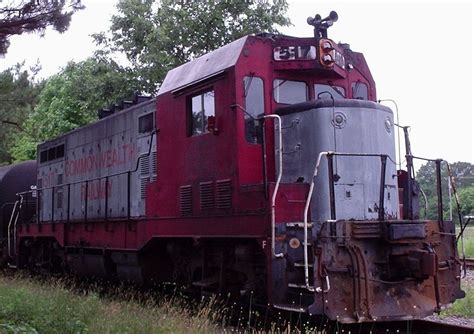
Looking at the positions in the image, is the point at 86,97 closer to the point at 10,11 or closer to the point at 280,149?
the point at 10,11

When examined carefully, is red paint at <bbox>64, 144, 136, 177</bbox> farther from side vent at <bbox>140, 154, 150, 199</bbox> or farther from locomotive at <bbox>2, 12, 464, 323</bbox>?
A: locomotive at <bbox>2, 12, 464, 323</bbox>

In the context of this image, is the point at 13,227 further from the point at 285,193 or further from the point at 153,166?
the point at 285,193

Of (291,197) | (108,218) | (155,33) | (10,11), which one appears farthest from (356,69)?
(155,33)

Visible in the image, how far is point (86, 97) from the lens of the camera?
2041 centimetres

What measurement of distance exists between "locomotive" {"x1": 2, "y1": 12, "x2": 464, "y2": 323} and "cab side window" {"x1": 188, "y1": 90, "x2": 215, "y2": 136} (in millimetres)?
28

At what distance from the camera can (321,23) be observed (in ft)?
25.6

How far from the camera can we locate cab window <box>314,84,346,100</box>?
312 inches

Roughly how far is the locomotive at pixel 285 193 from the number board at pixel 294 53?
2cm

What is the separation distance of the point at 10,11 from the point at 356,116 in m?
6.62

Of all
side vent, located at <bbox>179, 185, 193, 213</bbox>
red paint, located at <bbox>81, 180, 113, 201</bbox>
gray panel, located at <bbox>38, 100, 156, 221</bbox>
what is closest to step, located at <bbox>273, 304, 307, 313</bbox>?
side vent, located at <bbox>179, 185, 193, 213</bbox>

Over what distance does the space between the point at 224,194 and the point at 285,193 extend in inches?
43.3

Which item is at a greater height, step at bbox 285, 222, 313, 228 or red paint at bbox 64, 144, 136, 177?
red paint at bbox 64, 144, 136, 177

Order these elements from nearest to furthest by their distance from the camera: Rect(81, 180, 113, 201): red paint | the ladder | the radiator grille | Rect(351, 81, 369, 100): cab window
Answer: Rect(351, 81, 369, 100): cab window
the radiator grille
Rect(81, 180, 113, 201): red paint
the ladder

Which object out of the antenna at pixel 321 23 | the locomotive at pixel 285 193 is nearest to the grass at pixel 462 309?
the locomotive at pixel 285 193
